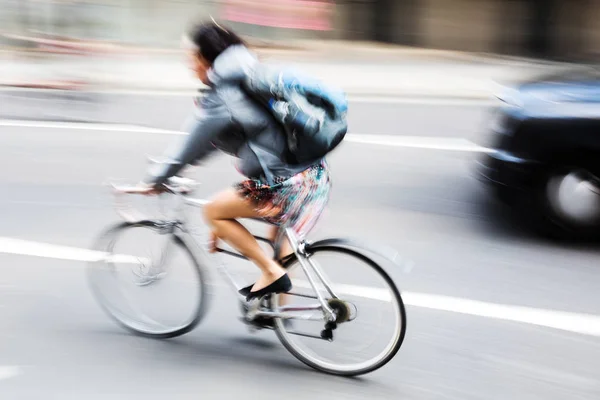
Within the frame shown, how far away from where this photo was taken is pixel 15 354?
4113mm

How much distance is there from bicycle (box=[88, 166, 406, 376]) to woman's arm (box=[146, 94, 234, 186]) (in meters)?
0.28

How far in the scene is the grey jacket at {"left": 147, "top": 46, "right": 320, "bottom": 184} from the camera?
3.49 m

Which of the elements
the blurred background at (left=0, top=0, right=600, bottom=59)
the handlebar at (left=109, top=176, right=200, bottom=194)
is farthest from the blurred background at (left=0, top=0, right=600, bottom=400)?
the blurred background at (left=0, top=0, right=600, bottom=59)

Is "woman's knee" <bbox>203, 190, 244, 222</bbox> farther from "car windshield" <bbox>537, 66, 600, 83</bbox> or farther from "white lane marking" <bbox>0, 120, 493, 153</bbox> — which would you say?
"white lane marking" <bbox>0, 120, 493, 153</bbox>

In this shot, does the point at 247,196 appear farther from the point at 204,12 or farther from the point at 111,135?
the point at 204,12

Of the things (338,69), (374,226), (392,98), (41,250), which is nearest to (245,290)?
(41,250)

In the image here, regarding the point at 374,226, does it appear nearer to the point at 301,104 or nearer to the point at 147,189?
the point at 147,189

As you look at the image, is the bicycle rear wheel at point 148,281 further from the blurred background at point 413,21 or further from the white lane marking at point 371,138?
the blurred background at point 413,21

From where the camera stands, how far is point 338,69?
14.0 meters

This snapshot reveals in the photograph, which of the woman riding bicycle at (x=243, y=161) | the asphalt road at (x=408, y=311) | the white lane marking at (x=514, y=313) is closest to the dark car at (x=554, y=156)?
the asphalt road at (x=408, y=311)

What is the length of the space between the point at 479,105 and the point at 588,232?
233 inches

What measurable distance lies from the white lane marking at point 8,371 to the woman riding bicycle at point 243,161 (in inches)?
43.2

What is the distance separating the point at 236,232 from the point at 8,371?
1.30 m

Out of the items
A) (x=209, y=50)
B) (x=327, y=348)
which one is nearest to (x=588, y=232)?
(x=327, y=348)
